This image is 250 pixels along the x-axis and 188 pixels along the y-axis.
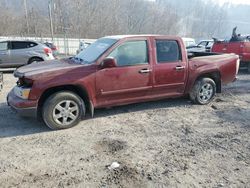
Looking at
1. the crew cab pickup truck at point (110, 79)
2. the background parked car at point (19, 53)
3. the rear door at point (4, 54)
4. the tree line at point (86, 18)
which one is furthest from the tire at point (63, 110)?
the tree line at point (86, 18)

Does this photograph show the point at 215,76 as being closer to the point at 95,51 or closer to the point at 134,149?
the point at 95,51

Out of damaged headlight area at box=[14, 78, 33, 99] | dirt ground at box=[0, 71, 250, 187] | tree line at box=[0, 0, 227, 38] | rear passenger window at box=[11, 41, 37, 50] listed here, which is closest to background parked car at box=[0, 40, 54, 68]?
rear passenger window at box=[11, 41, 37, 50]

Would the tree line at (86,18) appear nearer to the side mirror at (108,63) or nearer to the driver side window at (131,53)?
the driver side window at (131,53)

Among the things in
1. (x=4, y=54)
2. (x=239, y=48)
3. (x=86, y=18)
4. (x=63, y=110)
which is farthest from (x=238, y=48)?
(x=86, y=18)

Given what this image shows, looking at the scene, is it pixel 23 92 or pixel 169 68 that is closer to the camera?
pixel 23 92

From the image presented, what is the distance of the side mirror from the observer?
552cm

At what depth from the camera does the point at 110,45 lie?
5.80 metres

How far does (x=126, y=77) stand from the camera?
584 cm

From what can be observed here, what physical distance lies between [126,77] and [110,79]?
1.13 ft

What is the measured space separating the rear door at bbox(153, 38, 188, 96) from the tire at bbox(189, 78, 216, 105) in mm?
442

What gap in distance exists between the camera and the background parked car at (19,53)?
12125 mm

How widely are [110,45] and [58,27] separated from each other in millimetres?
47702

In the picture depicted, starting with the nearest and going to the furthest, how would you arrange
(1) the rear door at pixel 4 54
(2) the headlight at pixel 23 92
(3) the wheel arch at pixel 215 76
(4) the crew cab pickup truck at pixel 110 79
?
(2) the headlight at pixel 23 92, (4) the crew cab pickup truck at pixel 110 79, (3) the wheel arch at pixel 215 76, (1) the rear door at pixel 4 54

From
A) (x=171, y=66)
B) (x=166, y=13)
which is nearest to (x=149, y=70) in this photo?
(x=171, y=66)
